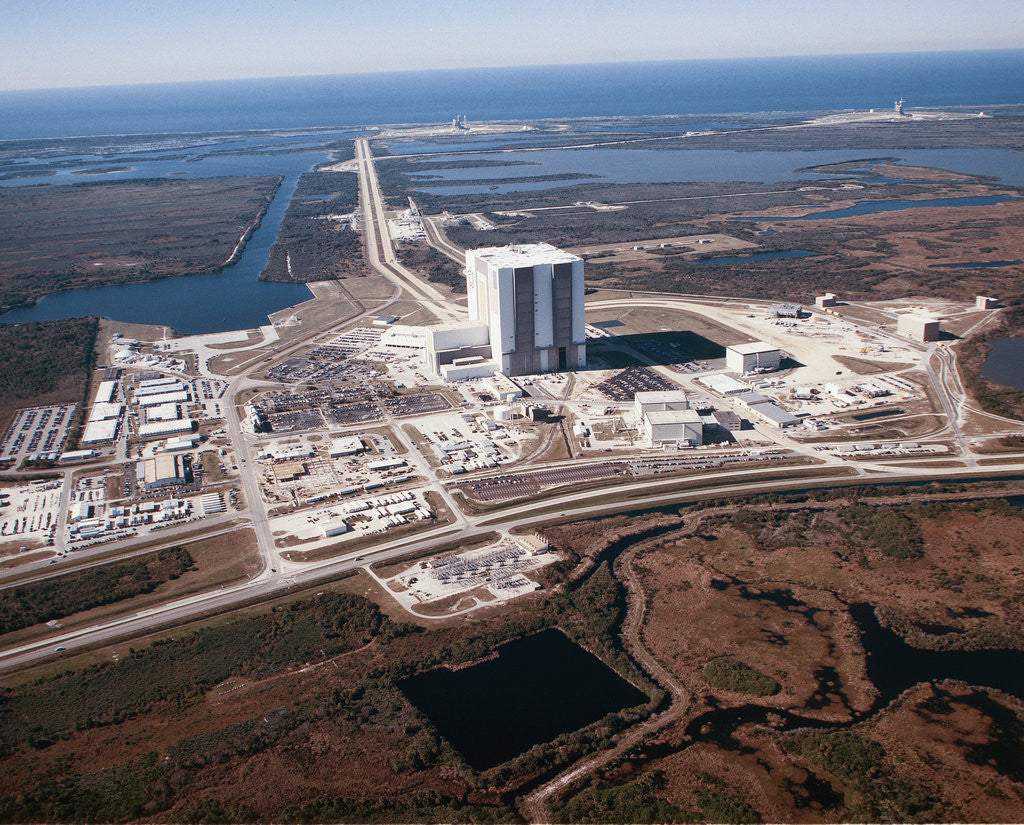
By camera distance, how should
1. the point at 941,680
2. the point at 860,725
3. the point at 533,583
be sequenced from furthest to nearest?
the point at 533,583
the point at 941,680
the point at 860,725

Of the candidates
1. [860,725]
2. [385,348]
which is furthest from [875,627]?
[385,348]

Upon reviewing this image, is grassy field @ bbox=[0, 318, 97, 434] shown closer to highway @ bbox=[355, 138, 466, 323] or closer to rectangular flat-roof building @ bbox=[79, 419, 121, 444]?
rectangular flat-roof building @ bbox=[79, 419, 121, 444]

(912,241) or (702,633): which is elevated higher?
(912,241)

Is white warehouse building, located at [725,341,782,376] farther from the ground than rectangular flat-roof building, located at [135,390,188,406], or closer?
farther from the ground

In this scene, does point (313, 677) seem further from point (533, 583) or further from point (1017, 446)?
point (1017, 446)

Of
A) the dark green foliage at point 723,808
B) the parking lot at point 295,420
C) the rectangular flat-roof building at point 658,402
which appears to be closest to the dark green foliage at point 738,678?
the dark green foliage at point 723,808

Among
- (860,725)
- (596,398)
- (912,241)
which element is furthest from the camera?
(912,241)

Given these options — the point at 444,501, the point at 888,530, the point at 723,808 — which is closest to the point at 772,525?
the point at 888,530

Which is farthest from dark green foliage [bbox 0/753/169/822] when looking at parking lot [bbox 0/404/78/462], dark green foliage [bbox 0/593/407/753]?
parking lot [bbox 0/404/78/462]
